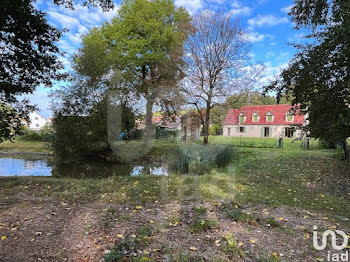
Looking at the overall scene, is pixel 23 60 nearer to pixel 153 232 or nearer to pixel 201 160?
pixel 153 232

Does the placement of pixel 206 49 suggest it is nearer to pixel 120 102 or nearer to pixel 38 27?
pixel 120 102

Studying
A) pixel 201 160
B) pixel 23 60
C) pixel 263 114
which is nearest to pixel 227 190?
pixel 201 160

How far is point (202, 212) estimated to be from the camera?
11.5ft

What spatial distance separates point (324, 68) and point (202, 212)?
4413mm

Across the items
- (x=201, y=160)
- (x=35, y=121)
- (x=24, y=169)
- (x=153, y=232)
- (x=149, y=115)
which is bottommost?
(x=24, y=169)

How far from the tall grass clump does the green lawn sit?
1.69 m

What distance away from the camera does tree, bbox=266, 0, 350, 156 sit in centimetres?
475

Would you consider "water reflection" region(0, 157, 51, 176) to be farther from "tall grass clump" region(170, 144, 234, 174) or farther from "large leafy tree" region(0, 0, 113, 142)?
"tall grass clump" region(170, 144, 234, 174)

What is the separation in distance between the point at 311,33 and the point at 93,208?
269 inches

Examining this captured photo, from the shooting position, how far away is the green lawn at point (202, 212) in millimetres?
2525

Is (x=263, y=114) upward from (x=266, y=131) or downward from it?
upward

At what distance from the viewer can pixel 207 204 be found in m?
3.87

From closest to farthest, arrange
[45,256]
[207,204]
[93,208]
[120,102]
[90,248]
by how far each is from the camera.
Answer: [45,256]
[90,248]
[93,208]
[207,204]
[120,102]


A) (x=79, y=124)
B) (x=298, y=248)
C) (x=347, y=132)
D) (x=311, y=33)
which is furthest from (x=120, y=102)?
(x=298, y=248)
